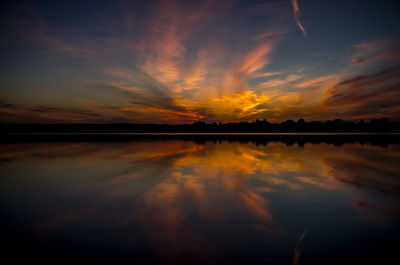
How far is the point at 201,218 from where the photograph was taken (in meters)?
7.20

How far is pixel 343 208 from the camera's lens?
8109 mm

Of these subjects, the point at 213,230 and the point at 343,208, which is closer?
the point at 213,230

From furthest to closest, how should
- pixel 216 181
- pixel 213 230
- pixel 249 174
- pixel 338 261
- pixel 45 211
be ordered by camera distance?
1. pixel 249 174
2. pixel 216 181
3. pixel 45 211
4. pixel 213 230
5. pixel 338 261

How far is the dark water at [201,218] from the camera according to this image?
5.17m

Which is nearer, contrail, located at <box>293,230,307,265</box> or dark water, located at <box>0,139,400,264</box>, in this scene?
contrail, located at <box>293,230,307,265</box>

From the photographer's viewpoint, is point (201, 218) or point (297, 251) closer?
point (297, 251)

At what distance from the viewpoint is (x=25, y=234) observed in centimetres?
610

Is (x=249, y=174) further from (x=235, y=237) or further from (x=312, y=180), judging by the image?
(x=235, y=237)

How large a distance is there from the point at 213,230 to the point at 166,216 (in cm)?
172

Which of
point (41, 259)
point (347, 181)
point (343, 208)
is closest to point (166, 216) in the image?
point (41, 259)

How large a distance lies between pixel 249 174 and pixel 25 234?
33.9 ft

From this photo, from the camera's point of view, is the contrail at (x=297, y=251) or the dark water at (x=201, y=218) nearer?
the contrail at (x=297, y=251)

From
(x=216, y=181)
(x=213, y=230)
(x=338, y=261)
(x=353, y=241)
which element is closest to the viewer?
(x=338, y=261)

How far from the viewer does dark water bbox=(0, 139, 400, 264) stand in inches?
203
